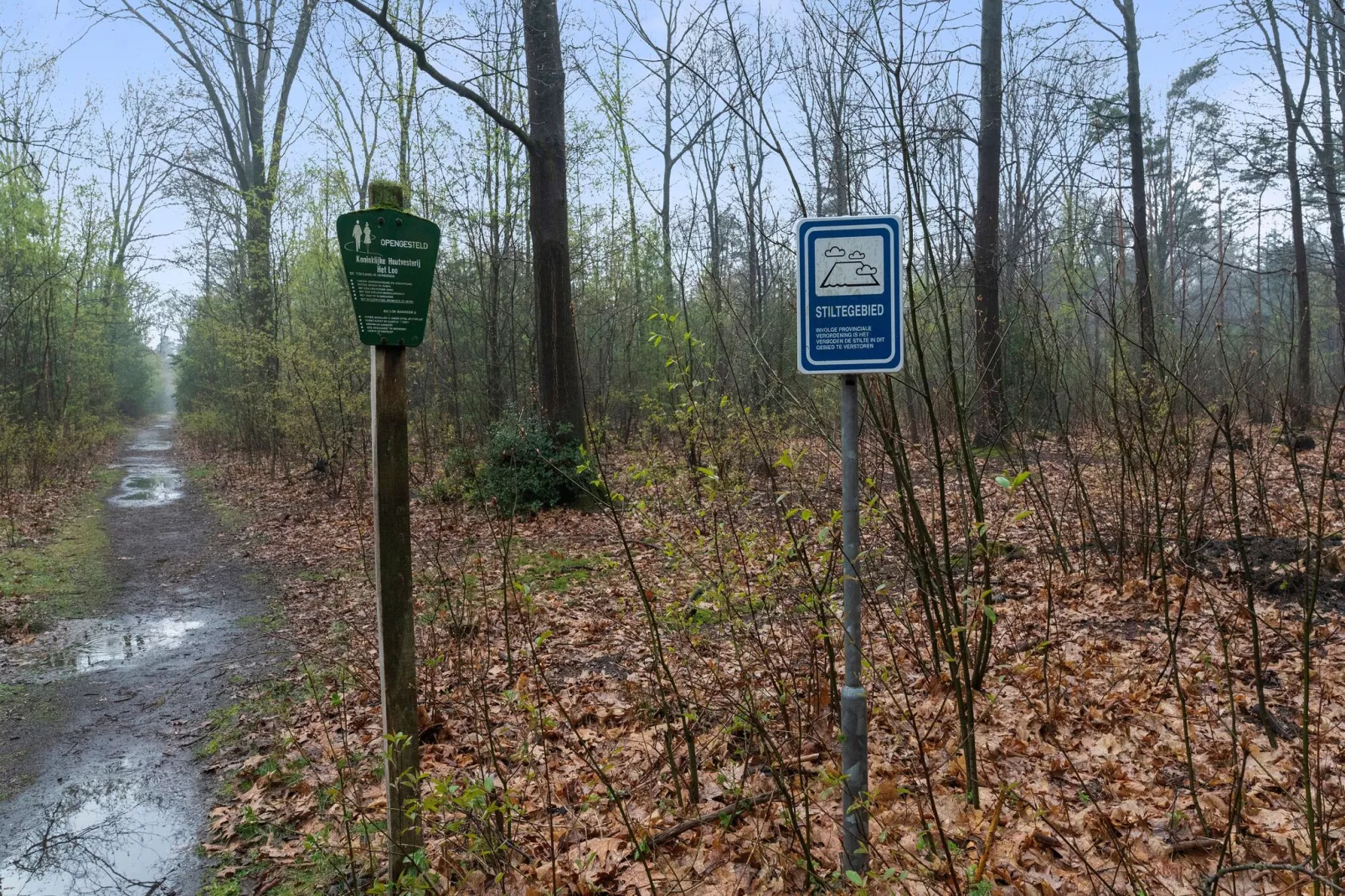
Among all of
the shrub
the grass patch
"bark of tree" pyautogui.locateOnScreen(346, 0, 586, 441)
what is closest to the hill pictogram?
the grass patch

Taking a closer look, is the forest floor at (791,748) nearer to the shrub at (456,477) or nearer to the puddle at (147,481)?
the shrub at (456,477)

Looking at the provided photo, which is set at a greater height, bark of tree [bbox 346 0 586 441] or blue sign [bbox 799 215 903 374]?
bark of tree [bbox 346 0 586 441]

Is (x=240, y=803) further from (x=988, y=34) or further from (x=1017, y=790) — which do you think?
(x=988, y=34)

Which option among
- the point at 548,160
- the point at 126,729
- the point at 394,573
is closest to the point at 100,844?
the point at 126,729

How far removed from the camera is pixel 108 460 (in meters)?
25.8

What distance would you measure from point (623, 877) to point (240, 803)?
235 centimetres

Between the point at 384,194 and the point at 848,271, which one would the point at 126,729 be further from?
the point at 848,271

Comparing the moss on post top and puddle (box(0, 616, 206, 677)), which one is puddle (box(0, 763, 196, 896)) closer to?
puddle (box(0, 616, 206, 677))

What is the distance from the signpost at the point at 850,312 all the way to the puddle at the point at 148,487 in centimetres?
1672

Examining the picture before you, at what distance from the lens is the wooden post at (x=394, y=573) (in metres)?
2.98

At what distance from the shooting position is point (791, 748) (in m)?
3.78

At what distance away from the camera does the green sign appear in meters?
2.84

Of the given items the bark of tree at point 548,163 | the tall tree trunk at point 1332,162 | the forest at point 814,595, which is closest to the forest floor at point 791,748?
the forest at point 814,595

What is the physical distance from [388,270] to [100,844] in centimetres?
323
